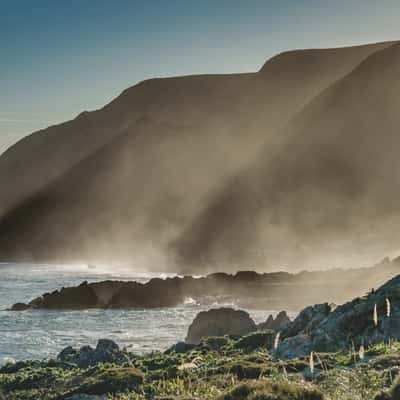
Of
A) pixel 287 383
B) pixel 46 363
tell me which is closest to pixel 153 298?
pixel 46 363

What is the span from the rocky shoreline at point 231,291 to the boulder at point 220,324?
78.6 feet

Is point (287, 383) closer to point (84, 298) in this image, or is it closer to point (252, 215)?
point (84, 298)

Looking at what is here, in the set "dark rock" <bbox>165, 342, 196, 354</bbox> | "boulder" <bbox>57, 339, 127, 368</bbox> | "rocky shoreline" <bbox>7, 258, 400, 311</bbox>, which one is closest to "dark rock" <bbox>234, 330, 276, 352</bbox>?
"dark rock" <bbox>165, 342, 196, 354</bbox>

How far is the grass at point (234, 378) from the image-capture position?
9297 mm

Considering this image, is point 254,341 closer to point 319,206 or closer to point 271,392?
point 271,392

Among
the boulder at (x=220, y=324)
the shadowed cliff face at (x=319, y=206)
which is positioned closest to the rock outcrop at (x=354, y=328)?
the boulder at (x=220, y=324)

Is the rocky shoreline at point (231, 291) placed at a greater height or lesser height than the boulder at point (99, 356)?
greater

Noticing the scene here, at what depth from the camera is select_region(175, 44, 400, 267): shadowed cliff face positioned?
16262 centimetres

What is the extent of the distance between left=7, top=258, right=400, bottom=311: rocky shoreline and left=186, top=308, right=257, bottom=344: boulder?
2394 cm

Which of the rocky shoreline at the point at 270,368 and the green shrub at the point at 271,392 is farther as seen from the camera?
the rocky shoreline at the point at 270,368

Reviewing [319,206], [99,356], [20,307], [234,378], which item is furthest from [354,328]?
[319,206]

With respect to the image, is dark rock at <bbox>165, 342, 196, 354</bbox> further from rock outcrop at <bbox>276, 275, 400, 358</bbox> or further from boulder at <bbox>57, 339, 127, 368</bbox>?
rock outcrop at <bbox>276, 275, 400, 358</bbox>

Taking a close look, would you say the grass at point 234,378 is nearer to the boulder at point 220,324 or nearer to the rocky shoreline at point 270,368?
the rocky shoreline at point 270,368

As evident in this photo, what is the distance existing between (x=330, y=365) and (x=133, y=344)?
3512 cm
